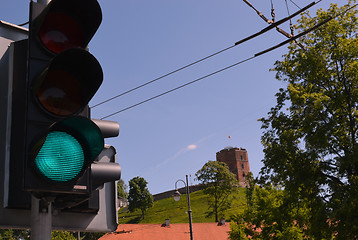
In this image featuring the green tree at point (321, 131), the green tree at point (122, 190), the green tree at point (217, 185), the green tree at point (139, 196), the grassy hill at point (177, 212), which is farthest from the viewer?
the green tree at point (122, 190)

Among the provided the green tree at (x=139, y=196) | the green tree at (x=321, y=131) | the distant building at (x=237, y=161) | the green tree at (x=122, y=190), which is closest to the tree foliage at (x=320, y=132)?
the green tree at (x=321, y=131)

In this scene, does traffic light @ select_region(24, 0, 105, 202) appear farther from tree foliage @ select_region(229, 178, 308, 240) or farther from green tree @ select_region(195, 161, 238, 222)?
green tree @ select_region(195, 161, 238, 222)

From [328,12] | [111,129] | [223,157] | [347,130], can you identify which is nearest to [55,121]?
[111,129]

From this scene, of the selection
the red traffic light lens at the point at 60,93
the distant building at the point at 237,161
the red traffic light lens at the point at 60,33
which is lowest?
the red traffic light lens at the point at 60,93

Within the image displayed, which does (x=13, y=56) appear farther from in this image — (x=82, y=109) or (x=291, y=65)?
(x=291, y=65)

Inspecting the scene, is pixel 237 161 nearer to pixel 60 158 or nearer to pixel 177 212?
pixel 177 212

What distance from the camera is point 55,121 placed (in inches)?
96.0

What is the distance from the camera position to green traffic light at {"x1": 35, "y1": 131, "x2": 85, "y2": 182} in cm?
233

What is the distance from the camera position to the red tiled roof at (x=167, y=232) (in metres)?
62.0

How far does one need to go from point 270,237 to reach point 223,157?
118473mm

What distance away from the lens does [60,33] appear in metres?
2.72

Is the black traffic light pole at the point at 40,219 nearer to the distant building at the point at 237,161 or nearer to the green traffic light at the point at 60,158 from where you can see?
the green traffic light at the point at 60,158

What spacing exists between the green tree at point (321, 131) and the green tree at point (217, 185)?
63.1 m

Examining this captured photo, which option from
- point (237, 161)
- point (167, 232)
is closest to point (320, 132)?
point (167, 232)
